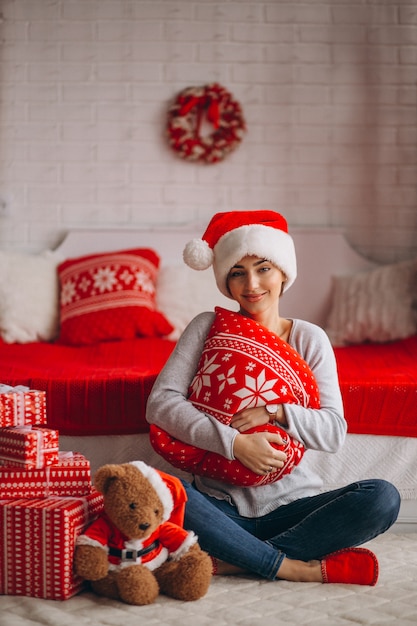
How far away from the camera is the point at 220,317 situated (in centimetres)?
199

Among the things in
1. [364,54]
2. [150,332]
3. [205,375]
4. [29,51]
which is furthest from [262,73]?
[205,375]

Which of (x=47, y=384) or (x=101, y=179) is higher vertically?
(x=101, y=179)

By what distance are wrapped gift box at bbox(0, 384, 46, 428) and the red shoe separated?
2.42ft

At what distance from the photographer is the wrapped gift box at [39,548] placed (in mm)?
1683

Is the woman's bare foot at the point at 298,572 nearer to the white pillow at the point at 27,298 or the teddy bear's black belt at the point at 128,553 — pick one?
the teddy bear's black belt at the point at 128,553

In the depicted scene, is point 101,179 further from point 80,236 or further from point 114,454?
point 114,454

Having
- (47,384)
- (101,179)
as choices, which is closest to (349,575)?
(47,384)

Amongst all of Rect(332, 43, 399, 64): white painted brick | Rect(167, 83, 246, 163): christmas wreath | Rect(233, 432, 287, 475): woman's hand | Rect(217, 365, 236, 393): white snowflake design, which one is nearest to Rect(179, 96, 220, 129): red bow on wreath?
Rect(167, 83, 246, 163): christmas wreath

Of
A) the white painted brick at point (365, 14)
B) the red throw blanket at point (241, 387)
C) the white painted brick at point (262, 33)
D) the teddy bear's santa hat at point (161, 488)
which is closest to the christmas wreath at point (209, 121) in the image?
the white painted brick at point (262, 33)

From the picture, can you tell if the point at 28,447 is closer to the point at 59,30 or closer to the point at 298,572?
the point at 298,572

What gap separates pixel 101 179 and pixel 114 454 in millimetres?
1858

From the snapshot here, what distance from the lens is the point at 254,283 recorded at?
1979mm

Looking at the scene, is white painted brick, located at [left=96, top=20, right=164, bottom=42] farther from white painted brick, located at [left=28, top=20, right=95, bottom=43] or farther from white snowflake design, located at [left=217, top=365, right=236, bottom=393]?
white snowflake design, located at [left=217, top=365, right=236, bottom=393]

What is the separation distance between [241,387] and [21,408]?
0.50 metres
